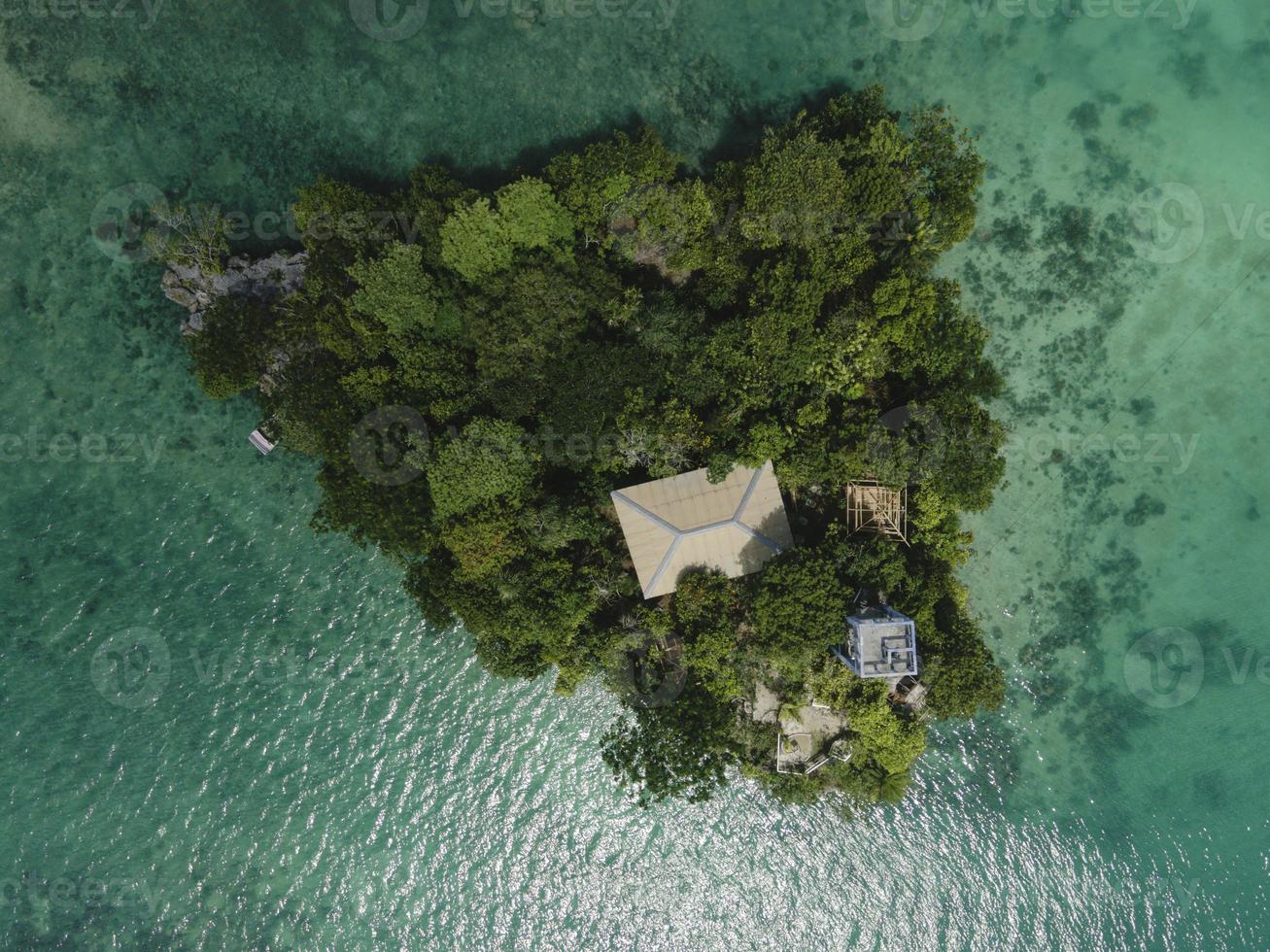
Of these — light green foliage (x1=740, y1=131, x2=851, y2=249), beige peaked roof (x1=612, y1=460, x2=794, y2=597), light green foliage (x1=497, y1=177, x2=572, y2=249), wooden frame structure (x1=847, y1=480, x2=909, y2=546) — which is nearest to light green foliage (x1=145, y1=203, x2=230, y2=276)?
light green foliage (x1=497, y1=177, x2=572, y2=249)

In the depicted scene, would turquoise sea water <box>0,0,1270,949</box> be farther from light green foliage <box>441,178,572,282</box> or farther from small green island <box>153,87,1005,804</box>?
light green foliage <box>441,178,572,282</box>

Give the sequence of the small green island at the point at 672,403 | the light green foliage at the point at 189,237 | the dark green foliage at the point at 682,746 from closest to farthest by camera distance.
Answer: the small green island at the point at 672,403 < the dark green foliage at the point at 682,746 < the light green foliage at the point at 189,237

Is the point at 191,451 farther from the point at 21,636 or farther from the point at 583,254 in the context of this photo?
the point at 583,254

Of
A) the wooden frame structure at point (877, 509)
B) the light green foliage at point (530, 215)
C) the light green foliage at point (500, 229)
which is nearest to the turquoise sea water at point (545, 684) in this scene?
the light green foliage at point (530, 215)

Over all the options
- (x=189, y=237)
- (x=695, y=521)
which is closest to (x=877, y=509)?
(x=695, y=521)

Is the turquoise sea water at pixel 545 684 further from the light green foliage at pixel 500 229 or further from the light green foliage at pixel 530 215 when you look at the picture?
the light green foliage at pixel 500 229

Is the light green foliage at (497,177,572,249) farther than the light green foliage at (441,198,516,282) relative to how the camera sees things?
Yes

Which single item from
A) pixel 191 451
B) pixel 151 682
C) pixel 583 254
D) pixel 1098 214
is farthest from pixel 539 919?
pixel 1098 214
